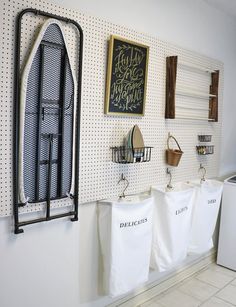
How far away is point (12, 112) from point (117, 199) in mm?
927

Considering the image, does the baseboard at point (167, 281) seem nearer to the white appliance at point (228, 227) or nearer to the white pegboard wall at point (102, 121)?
the white appliance at point (228, 227)

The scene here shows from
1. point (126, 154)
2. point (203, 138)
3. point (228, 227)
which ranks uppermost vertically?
point (203, 138)

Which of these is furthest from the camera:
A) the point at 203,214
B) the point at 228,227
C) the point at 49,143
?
the point at 228,227

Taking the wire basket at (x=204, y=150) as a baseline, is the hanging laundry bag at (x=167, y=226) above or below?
below

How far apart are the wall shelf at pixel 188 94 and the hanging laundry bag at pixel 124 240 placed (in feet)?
2.48

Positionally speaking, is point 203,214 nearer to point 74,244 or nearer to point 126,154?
point 126,154

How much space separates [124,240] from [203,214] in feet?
3.23

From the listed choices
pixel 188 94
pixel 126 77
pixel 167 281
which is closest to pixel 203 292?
pixel 167 281

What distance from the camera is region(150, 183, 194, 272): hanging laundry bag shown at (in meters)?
2.21

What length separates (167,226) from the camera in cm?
223

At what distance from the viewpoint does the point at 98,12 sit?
5.98 feet

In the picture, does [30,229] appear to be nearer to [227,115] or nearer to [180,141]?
[180,141]

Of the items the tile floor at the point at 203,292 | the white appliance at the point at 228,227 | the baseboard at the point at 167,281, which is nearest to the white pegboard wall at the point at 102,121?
the white appliance at the point at 228,227

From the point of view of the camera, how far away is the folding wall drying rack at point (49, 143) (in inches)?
58.2
